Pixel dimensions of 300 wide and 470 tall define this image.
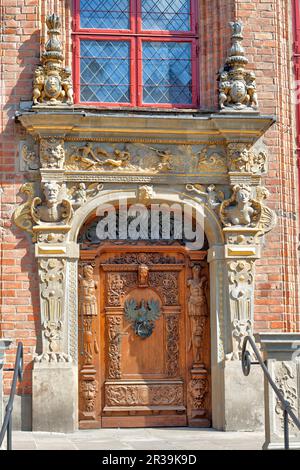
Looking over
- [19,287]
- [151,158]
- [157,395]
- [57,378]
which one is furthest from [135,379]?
[151,158]

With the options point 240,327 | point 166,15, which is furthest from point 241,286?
point 166,15

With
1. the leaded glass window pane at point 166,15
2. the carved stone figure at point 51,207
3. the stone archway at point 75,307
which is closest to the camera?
the stone archway at point 75,307

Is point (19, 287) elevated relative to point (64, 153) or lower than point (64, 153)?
lower

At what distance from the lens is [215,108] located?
1273cm

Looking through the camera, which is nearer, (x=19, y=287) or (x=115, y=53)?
(x=19, y=287)

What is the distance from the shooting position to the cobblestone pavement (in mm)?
10219

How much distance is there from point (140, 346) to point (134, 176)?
7.29 feet

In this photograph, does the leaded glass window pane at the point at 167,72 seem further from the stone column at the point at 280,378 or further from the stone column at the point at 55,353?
the stone column at the point at 280,378

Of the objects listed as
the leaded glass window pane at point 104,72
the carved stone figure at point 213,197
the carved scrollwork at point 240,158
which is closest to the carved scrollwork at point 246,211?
the carved stone figure at point 213,197

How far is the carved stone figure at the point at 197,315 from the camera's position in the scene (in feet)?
41.2

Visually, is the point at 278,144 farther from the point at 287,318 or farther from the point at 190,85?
the point at 287,318

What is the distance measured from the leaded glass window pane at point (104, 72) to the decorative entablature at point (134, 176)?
0.51 m

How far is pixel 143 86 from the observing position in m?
12.9

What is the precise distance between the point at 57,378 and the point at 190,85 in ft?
14.2
